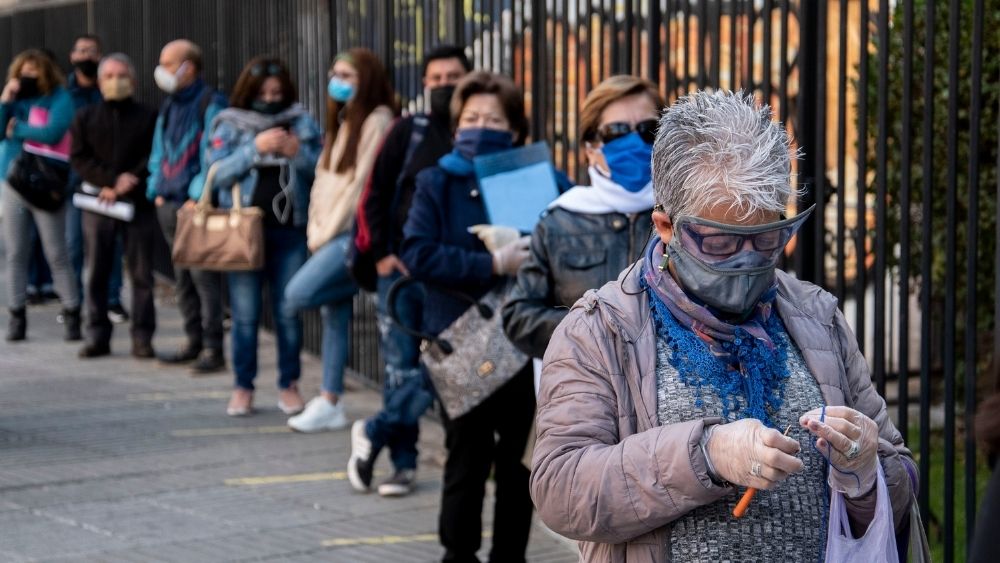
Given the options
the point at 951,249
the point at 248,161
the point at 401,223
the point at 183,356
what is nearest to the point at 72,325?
the point at 183,356

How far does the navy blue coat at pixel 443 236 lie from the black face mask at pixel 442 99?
923 mm

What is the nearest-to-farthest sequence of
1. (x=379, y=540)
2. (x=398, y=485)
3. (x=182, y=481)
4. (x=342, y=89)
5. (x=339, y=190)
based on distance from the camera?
1. (x=379, y=540)
2. (x=398, y=485)
3. (x=182, y=481)
4. (x=342, y=89)
5. (x=339, y=190)

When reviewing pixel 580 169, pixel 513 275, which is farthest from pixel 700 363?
pixel 580 169

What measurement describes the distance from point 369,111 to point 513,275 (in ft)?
7.81

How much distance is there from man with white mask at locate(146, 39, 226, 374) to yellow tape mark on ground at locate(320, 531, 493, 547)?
364cm

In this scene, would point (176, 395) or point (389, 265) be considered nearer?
point (389, 265)

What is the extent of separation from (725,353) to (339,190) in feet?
16.3

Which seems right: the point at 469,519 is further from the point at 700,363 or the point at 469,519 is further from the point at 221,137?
the point at 221,137

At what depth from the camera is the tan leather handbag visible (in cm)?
801

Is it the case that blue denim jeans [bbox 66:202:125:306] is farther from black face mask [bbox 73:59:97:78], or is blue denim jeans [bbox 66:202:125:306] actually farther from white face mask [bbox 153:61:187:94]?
white face mask [bbox 153:61:187:94]

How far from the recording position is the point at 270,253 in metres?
8.30

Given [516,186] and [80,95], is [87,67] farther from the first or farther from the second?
[516,186]

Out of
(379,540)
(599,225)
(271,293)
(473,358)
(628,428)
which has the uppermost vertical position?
(599,225)

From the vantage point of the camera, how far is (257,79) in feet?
26.8
